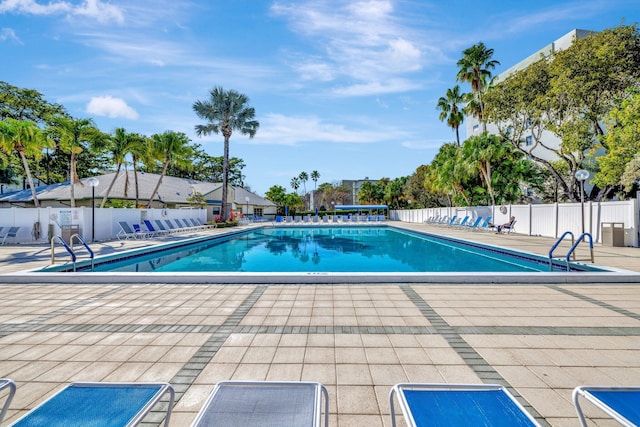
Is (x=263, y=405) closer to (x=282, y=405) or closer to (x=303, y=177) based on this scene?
(x=282, y=405)

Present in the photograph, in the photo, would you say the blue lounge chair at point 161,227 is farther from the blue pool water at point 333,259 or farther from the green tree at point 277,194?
the green tree at point 277,194

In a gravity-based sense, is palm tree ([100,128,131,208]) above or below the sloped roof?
above

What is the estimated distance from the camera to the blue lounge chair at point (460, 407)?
1503 millimetres

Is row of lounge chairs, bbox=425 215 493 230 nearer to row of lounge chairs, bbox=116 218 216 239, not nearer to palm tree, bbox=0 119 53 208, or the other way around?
row of lounge chairs, bbox=116 218 216 239

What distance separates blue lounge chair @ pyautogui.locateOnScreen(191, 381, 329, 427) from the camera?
153 cm

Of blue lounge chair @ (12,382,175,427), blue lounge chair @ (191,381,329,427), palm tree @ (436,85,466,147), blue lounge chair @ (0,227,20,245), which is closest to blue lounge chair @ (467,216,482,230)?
palm tree @ (436,85,466,147)

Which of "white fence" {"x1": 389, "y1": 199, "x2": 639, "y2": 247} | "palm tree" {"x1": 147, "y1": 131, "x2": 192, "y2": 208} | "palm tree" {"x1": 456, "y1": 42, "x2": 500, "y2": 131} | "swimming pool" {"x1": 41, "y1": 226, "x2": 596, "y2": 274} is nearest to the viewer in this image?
"swimming pool" {"x1": 41, "y1": 226, "x2": 596, "y2": 274}

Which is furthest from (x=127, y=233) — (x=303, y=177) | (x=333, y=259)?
(x=303, y=177)

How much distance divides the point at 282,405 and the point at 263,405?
97 mm

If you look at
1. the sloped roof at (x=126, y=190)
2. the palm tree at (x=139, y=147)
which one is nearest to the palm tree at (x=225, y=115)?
the palm tree at (x=139, y=147)

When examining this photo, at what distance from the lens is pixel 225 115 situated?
23.0m

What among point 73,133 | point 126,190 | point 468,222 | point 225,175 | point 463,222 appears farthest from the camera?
point 126,190

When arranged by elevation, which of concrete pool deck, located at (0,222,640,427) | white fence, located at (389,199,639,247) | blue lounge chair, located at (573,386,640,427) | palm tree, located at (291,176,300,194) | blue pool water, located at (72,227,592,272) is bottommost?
blue pool water, located at (72,227,592,272)

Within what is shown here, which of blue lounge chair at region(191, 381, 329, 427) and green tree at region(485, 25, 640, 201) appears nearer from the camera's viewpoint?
blue lounge chair at region(191, 381, 329, 427)
